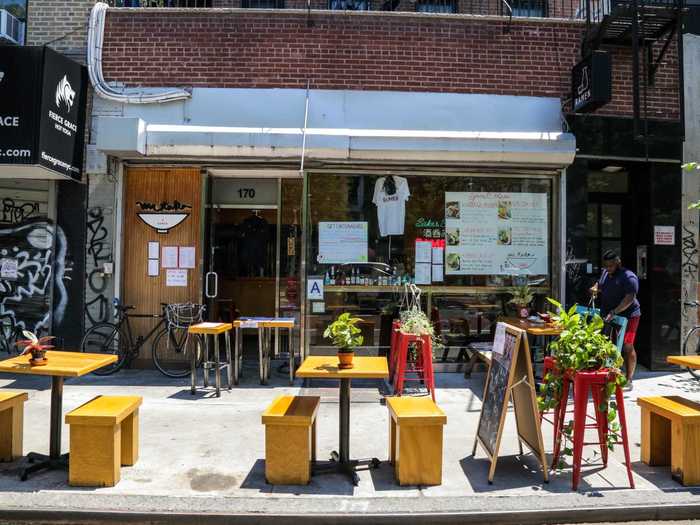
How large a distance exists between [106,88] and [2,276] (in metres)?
3.45

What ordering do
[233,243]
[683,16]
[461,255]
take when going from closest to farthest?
[683,16]
[461,255]
[233,243]

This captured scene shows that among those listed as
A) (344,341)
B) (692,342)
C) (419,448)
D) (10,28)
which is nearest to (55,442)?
(344,341)

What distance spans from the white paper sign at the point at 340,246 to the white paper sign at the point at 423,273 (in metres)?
0.87

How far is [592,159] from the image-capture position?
9266 mm

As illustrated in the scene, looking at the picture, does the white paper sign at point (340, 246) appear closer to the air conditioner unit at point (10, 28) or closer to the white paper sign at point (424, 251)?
the white paper sign at point (424, 251)

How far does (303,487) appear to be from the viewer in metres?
4.66

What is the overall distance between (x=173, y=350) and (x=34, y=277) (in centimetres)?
251

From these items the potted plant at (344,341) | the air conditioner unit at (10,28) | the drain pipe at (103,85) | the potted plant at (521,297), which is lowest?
the potted plant at (344,341)

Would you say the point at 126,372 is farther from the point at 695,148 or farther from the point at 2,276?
the point at 695,148

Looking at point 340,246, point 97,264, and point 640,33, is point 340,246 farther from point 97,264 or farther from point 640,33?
point 640,33

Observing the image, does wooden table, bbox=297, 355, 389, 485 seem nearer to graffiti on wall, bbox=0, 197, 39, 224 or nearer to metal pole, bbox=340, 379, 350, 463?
metal pole, bbox=340, 379, 350, 463

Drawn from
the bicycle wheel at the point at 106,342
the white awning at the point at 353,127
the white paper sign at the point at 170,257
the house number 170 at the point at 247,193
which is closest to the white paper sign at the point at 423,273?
the white awning at the point at 353,127

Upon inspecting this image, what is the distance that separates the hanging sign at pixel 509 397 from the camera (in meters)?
4.77

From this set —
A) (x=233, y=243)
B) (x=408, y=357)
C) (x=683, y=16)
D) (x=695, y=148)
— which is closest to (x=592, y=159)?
(x=695, y=148)
